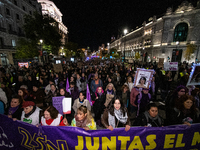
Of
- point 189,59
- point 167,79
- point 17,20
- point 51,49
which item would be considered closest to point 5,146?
point 167,79

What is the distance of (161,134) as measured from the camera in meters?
2.23

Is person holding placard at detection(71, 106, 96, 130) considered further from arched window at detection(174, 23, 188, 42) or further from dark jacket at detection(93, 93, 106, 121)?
arched window at detection(174, 23, 188, 42)

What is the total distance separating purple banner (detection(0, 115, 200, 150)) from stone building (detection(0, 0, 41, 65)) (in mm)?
27699

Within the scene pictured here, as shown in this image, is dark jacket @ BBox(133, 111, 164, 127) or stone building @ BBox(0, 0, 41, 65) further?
stone building @ BBox(0, 0, 41, 65)

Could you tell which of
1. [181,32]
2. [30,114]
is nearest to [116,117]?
[30,114]

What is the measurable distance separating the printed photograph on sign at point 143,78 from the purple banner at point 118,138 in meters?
2.12

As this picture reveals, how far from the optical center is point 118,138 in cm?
225

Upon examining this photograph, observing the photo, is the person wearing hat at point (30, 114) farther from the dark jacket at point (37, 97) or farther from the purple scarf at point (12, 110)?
the dark jacket at point (37, 97)

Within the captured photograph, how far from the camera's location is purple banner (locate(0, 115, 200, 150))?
2.21m

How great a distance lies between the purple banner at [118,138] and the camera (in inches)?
86.9

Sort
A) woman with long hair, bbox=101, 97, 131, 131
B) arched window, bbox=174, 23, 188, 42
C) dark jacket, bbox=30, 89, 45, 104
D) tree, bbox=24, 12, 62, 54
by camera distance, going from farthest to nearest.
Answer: arched window, bbox=174, 23, 188, 42 < tree, bbox=24, 12, 62, 54 < dark jacket, bbox=30, 89, 45, 104 < woman with long hair, bbox=101, 97, 131, 131

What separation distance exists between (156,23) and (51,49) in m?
35.4

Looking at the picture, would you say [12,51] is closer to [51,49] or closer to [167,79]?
[51,49]

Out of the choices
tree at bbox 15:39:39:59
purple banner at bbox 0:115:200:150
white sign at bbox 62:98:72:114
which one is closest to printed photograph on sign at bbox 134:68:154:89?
purple banner at bbox 0:115:200:150
